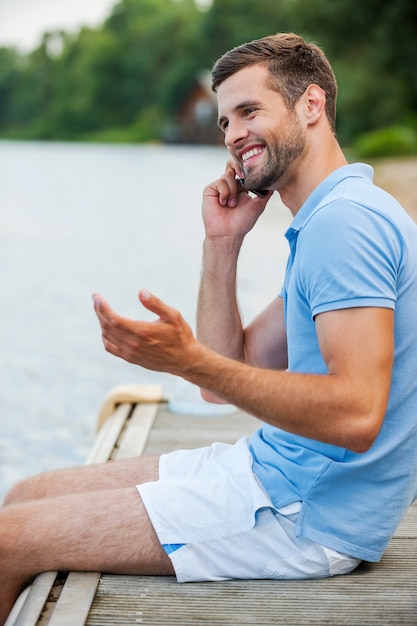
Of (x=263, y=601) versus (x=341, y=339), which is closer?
(x=341, y=339)

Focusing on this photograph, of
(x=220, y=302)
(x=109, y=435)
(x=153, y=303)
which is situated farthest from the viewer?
(x=109, y=435)

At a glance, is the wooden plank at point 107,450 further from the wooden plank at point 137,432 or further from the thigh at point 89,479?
the thigh at point 89,479

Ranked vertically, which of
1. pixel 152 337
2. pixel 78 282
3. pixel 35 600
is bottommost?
pixel 78 282

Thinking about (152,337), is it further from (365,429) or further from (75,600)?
(75,600)

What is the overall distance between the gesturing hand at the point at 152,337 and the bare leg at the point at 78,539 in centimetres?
49

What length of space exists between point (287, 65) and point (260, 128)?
0.18m

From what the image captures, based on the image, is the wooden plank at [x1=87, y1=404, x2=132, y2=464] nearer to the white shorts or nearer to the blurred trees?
the white shorts

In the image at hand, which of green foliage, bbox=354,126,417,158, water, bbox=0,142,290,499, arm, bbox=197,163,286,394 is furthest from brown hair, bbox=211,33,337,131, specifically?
green foliage, bbox=354,126,417,158

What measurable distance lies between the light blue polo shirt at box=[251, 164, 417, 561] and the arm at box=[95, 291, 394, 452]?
65mm

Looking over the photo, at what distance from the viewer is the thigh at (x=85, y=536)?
2406 millimetres

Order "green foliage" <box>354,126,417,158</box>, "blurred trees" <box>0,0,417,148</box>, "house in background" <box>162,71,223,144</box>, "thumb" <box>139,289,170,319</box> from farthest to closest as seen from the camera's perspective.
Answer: "house in background" <box>162,71,223,144</box>
"blurred trees" <box>0,0,417,148</box>
"green foliage" <box>354,126,417,158</box>
"thumb" <box>139,289,170,319</box>

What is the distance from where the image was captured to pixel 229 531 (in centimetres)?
236

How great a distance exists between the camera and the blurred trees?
3127 centimetres

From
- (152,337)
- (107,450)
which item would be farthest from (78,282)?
(152,337)
